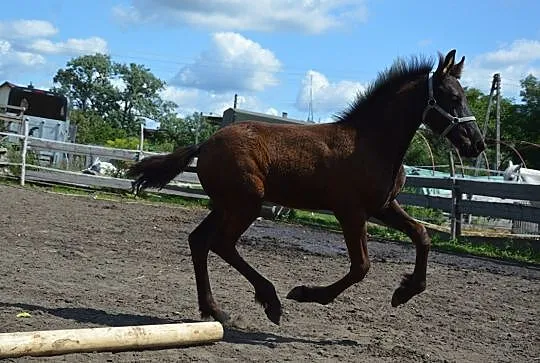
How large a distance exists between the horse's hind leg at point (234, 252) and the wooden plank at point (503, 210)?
29.4 ft

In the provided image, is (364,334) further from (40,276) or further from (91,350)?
(40,276)

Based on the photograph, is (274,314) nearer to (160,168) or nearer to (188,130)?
(160,168)

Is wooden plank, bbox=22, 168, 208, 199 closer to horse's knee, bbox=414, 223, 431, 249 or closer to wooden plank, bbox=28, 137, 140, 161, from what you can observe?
wooden plank, bbox=28, 137, 140, 161

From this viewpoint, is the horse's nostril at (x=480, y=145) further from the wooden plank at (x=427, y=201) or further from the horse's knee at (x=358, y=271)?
the wooden plank at (x=427, y=201)

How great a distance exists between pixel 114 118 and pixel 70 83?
9.37 m

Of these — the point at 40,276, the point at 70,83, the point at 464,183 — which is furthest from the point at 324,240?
the point at 70,83

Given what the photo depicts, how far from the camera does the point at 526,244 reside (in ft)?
47.9

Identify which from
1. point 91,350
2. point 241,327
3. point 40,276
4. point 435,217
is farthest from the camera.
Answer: point 435,217

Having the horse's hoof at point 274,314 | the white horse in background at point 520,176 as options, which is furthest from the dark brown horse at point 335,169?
the white horse in background at point 520,176

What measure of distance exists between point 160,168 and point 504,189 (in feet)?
30.4

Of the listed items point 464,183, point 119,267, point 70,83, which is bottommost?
point 119,267

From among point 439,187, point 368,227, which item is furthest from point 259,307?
point 368,227

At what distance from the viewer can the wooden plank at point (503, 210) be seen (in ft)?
45.8

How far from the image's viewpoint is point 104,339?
16.1ft
